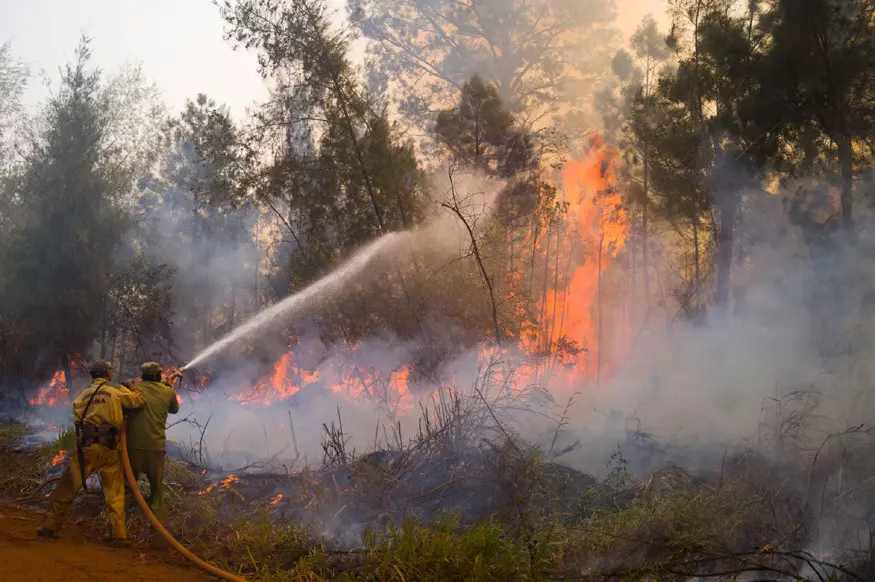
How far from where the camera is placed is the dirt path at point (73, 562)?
5773 millimetres

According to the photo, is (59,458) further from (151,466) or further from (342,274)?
(342,274)

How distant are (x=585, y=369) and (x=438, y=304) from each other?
7.72 m

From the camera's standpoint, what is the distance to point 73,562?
6.12 m

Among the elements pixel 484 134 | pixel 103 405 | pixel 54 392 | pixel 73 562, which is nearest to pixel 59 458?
pixel 103 405

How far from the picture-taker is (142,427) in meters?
7.50

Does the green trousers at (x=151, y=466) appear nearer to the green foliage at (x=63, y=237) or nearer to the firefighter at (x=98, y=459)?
the firefighter at (x=98, y=459)

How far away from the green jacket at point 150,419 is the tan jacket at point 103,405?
0.25 meters

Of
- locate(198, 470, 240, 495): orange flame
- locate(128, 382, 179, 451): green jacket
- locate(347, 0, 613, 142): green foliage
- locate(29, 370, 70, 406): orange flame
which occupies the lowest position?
locate(198, 470, 240, 495): orange flame

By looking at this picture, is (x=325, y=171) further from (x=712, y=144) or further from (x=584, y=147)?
(x=584, y=147)

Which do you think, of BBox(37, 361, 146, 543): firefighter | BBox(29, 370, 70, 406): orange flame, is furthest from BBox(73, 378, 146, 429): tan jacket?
BBox(29, 370, 70, 406): orange flame

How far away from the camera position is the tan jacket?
7117mm

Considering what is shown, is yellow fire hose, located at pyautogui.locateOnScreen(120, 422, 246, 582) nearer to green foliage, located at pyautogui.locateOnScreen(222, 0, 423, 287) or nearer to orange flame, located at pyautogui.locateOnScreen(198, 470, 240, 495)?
orange flame, located at pyautogui.locateOnScreen(198, 470, 240, 495)

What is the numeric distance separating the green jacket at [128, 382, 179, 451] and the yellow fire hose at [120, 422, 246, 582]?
10 cm

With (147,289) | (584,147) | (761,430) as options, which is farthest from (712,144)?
(147,289)
